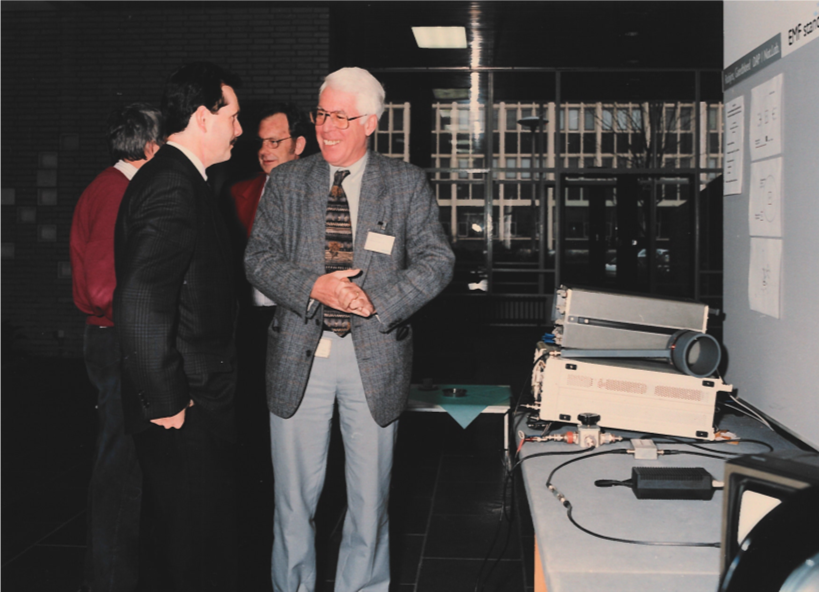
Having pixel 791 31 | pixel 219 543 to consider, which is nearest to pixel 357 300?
pixel 219 543

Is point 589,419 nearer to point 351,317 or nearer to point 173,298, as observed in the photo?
point 351,317

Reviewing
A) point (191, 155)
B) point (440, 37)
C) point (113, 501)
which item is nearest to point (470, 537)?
point (113, 501)

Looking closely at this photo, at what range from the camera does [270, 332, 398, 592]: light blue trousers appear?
191 cm

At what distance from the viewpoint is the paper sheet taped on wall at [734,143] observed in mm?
1935

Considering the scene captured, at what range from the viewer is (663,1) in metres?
7.71

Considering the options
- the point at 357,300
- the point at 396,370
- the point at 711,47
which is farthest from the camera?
the point at 711,47

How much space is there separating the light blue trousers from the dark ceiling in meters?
6.79

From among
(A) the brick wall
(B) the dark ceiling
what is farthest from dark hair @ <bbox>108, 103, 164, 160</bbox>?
(B) the dark ceiling

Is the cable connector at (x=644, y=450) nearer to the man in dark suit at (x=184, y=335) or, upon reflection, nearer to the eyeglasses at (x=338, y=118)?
the man in dark suit at (x=184, y=335)

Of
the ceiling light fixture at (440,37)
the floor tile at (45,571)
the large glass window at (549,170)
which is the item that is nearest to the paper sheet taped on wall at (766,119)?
the floor tile at (45,571)

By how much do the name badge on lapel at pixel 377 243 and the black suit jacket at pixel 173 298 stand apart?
0.40m

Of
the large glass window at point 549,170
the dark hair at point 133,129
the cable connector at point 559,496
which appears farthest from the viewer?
the large glass window at point 549,170

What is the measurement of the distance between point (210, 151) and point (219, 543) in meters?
0.91

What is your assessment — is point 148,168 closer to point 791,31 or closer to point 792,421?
point 791,31
